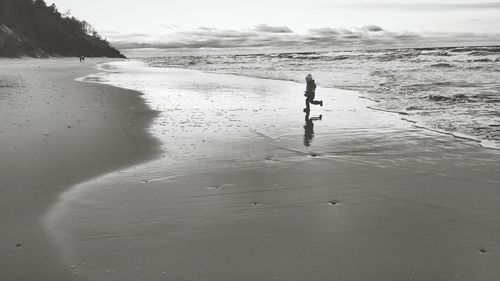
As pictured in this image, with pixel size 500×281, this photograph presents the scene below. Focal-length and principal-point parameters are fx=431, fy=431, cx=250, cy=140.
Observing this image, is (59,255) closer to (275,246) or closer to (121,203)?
(121,203)

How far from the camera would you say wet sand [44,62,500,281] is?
3.89 meters

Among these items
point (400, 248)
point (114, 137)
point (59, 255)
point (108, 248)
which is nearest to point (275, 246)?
point (400, 248)

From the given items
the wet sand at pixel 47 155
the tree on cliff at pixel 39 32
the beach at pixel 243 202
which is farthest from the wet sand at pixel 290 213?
the tree on cliff at pixel 39 32

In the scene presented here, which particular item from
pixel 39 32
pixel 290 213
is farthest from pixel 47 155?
pixel 39 32

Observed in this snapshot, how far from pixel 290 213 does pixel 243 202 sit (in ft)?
2.31

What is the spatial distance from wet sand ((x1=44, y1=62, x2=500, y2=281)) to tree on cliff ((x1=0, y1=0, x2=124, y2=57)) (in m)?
63.2

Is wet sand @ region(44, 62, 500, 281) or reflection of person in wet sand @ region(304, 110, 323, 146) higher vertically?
wet sand @ region(44, 62, 500, 281)

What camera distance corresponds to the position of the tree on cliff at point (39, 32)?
6684cm

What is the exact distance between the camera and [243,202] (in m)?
5.57

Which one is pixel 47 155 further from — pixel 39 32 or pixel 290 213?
pixel 39 32

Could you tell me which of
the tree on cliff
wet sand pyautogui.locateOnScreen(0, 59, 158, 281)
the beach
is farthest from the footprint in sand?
→ the tree on cliff

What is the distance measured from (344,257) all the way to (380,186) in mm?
2404

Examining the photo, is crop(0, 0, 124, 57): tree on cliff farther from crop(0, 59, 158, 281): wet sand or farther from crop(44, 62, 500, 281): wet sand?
crop(44, 62, 500, 281): wet sand

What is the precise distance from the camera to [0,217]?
4.87m
